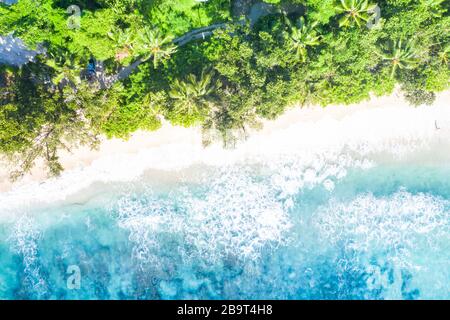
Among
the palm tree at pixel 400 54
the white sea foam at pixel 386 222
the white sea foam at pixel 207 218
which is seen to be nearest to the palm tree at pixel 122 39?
the white sea foam at pixel 207 218

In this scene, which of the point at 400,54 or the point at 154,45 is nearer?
the point at 154,45

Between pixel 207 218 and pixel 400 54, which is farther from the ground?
pixel 400 54

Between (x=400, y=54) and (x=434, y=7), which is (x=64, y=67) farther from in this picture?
(x=434, y=7)

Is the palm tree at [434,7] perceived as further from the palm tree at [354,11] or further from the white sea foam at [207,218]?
the white sea foam at [207,218]

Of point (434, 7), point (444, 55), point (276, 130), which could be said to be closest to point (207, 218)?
point (276, 130)

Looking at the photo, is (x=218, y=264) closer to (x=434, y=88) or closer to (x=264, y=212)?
(x=264, y=212)

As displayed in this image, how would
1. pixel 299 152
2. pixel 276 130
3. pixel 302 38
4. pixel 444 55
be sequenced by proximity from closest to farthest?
pixel 302 38
pixel 444 55
pixel 276 130
pixel 299 152
